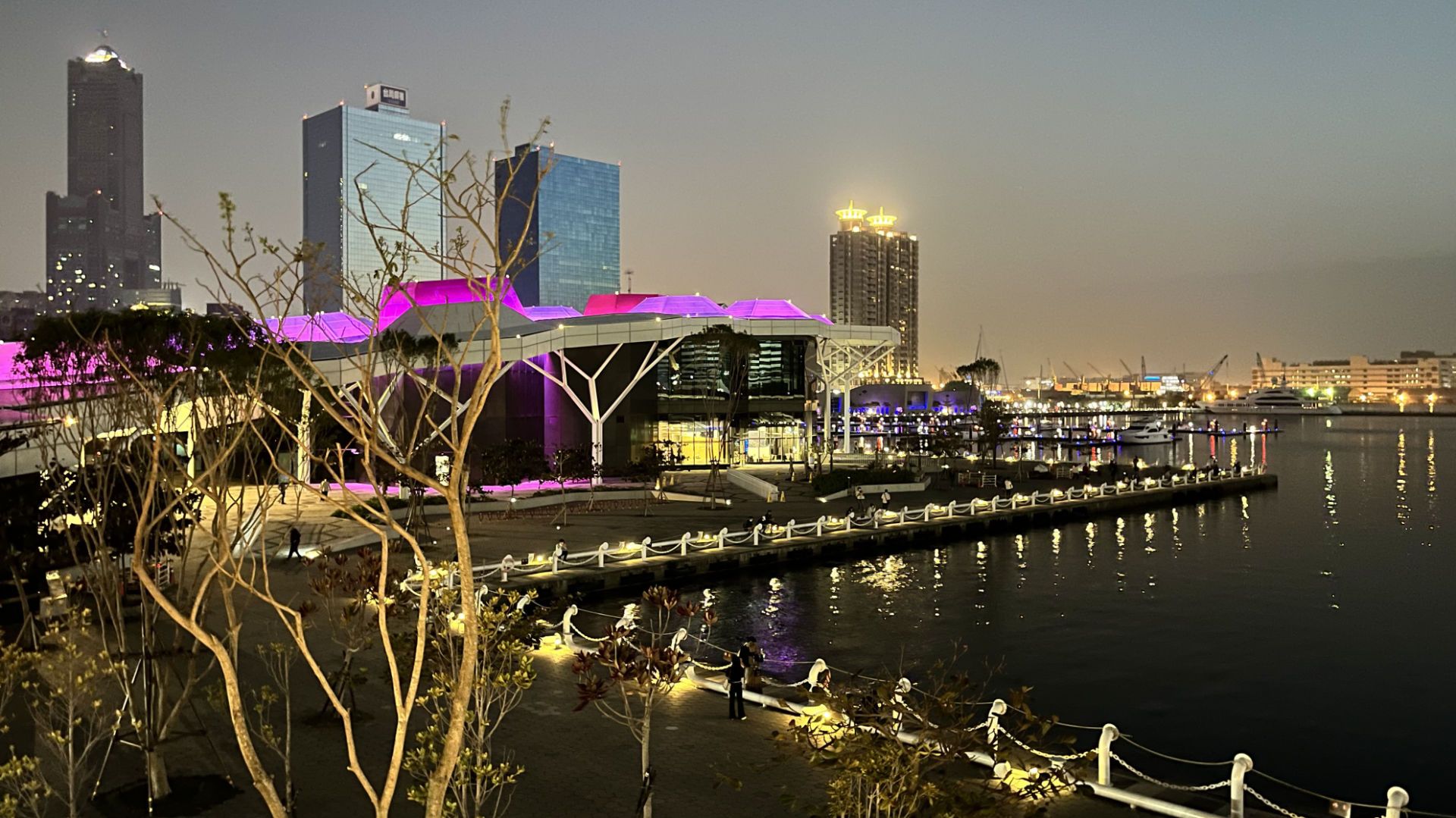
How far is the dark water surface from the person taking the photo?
21.7 m

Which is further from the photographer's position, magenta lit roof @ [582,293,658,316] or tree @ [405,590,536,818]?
magenta lit roof @ [582,293,658,316]

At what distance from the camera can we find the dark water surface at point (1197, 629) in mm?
21688

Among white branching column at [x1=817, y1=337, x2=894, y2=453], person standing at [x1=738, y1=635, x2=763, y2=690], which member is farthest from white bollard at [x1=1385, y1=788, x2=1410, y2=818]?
white branching column at [x1=817, y1=337, x2=894, y2=453]

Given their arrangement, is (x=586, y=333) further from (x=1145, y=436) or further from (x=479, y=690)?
(x=1145, y=436)

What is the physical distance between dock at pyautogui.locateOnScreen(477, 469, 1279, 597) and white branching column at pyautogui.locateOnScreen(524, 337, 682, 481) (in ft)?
65.5

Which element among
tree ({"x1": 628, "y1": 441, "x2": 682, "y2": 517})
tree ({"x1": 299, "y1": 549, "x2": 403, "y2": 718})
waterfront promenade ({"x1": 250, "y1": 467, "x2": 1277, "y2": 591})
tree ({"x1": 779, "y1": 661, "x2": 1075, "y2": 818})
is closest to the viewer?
tree ({"x1": 779, "y1": 661, "x2": 1075, "y2": 818})

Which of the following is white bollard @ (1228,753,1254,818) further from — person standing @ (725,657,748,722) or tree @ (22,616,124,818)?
tree @ (22,616,124,818)

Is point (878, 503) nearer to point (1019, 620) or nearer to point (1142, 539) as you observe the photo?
point (1142, 539)

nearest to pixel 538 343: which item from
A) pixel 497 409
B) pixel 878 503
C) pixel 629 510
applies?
pixel 497 409

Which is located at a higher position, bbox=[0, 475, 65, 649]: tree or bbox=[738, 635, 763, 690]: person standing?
bbox=[0, 475, 65, 649]: tree

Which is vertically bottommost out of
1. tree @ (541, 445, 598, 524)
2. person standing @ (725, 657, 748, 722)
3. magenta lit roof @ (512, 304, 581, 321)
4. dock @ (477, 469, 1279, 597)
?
dock @ (477, 469, 1279, 597)

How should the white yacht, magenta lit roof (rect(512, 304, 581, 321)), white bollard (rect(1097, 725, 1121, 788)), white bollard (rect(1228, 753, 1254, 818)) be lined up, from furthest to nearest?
the white yacht < magenta lit roof (rect(512, 304, 581, 321)) < white bollard (rect(1097, 725, 1121, 788)) < white bollard (rect(1228, 753, 1254, 818))

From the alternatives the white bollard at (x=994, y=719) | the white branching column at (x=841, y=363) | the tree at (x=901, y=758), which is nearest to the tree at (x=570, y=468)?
the white branching column at (x=841, y=363)

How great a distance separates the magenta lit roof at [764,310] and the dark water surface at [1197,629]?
1121 inches
